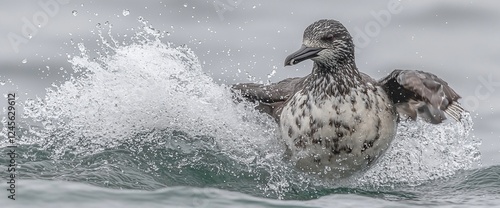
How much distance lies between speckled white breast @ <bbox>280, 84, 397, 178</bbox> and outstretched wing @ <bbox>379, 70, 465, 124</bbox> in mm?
136

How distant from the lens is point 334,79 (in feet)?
26.5

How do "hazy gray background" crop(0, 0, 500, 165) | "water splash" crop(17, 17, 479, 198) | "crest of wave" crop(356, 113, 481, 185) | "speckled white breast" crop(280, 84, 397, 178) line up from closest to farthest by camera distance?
1. "speckled white breast" crop(280, 84, 397, 178)
2. "water splash" crop(17, 17, 479, 198)
3. "crest of wave" crop(356, 113, 481, 185)
4. "hazy gray background" crop(0, 0, 500, 165)

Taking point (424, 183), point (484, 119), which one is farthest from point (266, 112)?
point (484, 119)

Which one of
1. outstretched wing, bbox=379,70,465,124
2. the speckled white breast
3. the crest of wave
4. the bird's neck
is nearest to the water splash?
the crest of wave

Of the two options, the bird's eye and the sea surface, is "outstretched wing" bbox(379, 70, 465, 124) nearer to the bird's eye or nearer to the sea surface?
the sea surface

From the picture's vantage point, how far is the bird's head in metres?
7.89

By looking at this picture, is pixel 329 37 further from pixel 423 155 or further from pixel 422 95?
pixel 423 155

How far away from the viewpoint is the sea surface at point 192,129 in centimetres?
745

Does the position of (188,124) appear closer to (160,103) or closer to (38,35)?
(160,103)

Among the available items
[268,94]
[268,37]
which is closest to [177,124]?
[268,94]

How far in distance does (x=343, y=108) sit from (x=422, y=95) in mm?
612

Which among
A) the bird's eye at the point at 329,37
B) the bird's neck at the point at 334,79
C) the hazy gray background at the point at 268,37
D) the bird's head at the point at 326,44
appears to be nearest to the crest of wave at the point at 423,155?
the bird's neck at the point at 334,79

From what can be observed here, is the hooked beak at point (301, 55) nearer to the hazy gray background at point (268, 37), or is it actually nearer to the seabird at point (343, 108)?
the seabird at point (343, 108)

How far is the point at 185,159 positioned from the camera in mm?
8383
